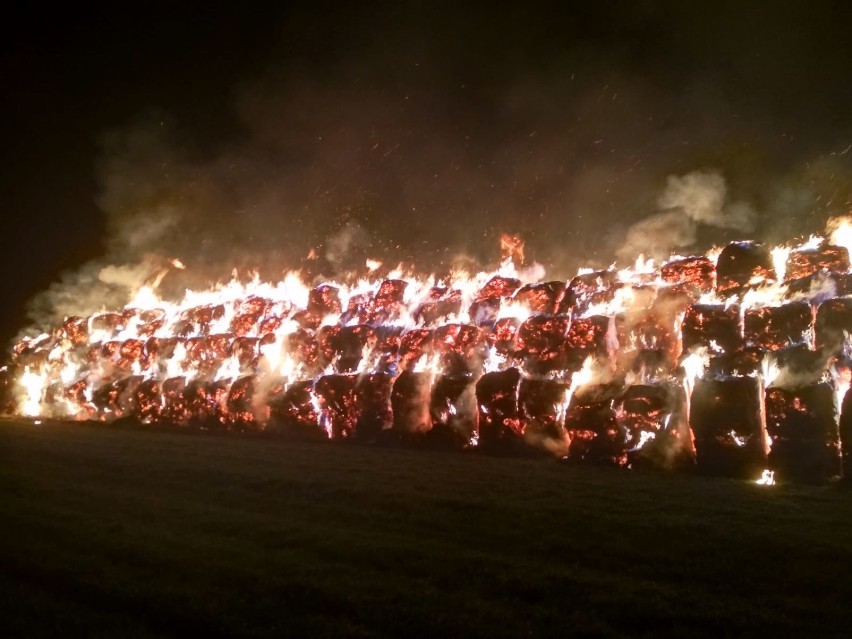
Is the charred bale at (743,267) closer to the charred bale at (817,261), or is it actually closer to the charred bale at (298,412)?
the charred bale at (817,261)

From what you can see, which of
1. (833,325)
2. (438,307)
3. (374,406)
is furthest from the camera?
(438,307)

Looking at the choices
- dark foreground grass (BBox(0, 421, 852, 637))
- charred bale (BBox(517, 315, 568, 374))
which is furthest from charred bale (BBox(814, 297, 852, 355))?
charred bale (BBox(517, 315, 568, 374))

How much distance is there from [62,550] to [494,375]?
30.6ft

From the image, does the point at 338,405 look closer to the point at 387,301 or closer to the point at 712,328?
the point at 387,301

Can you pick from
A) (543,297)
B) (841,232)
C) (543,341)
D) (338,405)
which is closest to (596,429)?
(543,341)

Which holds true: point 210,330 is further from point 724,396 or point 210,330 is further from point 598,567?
point 598,567

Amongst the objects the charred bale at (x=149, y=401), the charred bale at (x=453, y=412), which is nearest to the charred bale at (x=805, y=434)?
the charred bale at (x=453, y=412)

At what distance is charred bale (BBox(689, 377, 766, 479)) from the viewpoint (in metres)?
10.7

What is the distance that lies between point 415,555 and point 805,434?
288 inches

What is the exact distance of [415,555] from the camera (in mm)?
5863

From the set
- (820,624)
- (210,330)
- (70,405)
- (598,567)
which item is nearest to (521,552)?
(598,567)

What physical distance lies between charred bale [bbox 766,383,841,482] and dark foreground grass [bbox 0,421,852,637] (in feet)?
2.16

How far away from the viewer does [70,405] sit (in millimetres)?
22281

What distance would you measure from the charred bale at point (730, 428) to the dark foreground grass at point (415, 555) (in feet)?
3.20
